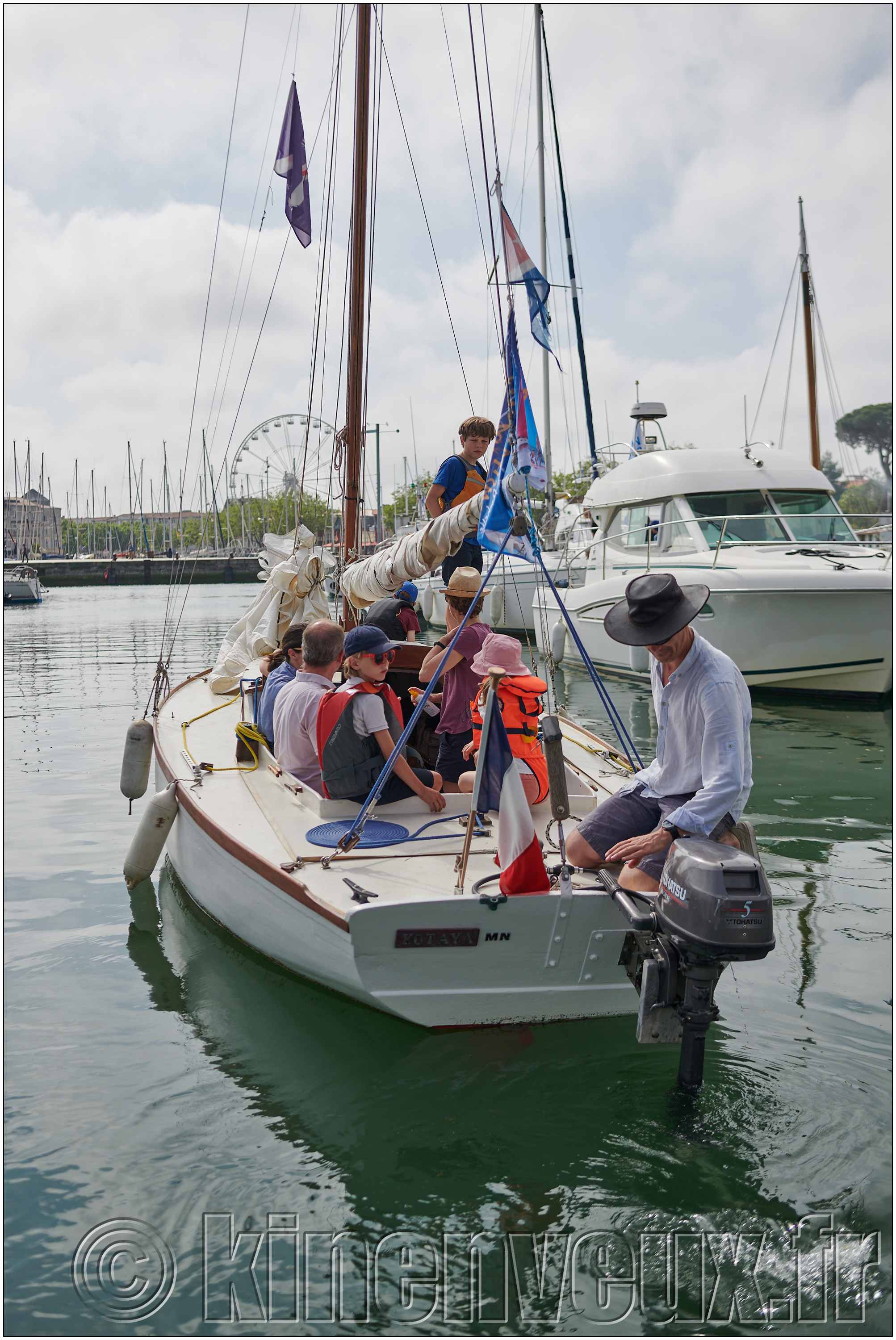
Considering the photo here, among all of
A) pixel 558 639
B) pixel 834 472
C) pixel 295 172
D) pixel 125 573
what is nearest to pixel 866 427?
A: pixel 834 472

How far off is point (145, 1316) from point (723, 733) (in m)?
2.51

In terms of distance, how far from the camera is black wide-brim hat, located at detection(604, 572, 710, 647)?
127 inches

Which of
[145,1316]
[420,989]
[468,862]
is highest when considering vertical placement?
[468,862]

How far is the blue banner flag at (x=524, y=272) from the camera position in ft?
13.4

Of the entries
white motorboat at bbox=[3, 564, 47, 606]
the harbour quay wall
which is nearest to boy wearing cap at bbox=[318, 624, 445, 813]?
white motorboat at bbox=[3, 564, 47, 606]

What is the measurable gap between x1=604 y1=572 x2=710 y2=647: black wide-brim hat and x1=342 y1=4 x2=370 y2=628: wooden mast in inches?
233

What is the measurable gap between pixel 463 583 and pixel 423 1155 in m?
2.84

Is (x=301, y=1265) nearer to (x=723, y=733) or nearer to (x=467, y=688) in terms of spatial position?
(x=723, y=733)

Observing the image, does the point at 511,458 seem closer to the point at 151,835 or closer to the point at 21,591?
the point at 151,835

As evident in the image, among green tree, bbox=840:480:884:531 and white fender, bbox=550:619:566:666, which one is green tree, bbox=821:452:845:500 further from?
white fender, bbox=550:619:566:666

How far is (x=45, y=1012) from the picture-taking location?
14.6ft

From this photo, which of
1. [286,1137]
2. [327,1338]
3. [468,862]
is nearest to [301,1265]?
[327,1338]

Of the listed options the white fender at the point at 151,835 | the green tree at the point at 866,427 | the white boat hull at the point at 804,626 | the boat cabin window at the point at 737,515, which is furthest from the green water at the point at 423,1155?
the green tree at the point at 866,427

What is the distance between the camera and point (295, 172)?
9117mm
